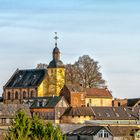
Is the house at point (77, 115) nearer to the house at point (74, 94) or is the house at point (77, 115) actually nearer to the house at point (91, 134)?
the house at point (74, 94)

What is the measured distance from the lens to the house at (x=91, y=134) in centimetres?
8875

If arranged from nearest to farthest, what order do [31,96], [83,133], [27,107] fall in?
[83,133], [27,107], [31,96]

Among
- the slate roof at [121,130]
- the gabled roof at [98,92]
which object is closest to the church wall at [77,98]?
the gabled roof at [98,92]

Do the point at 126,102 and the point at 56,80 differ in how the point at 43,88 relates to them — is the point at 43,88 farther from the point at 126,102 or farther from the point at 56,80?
the point at 126,102

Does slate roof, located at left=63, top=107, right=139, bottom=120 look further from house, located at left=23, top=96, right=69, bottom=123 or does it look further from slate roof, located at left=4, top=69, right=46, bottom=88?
slate roof, located at left=4, top=69, right=46, bottom=88

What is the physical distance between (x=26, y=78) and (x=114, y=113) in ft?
64.6

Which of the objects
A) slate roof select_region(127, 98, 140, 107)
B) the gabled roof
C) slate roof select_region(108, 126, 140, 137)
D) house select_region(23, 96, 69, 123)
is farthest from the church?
slate roof select_region(108, 126, 140, 137)

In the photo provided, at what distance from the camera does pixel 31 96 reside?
11575 centimetres

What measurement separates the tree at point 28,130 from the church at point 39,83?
45.4 m

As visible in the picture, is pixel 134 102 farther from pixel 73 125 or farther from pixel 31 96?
pixel 73 125

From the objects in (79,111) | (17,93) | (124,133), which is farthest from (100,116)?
(17,93)

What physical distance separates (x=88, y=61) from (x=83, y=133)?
30.6 metres

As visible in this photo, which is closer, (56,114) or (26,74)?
(56,114)

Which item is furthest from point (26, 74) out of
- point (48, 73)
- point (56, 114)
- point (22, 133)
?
point (22, 133)
